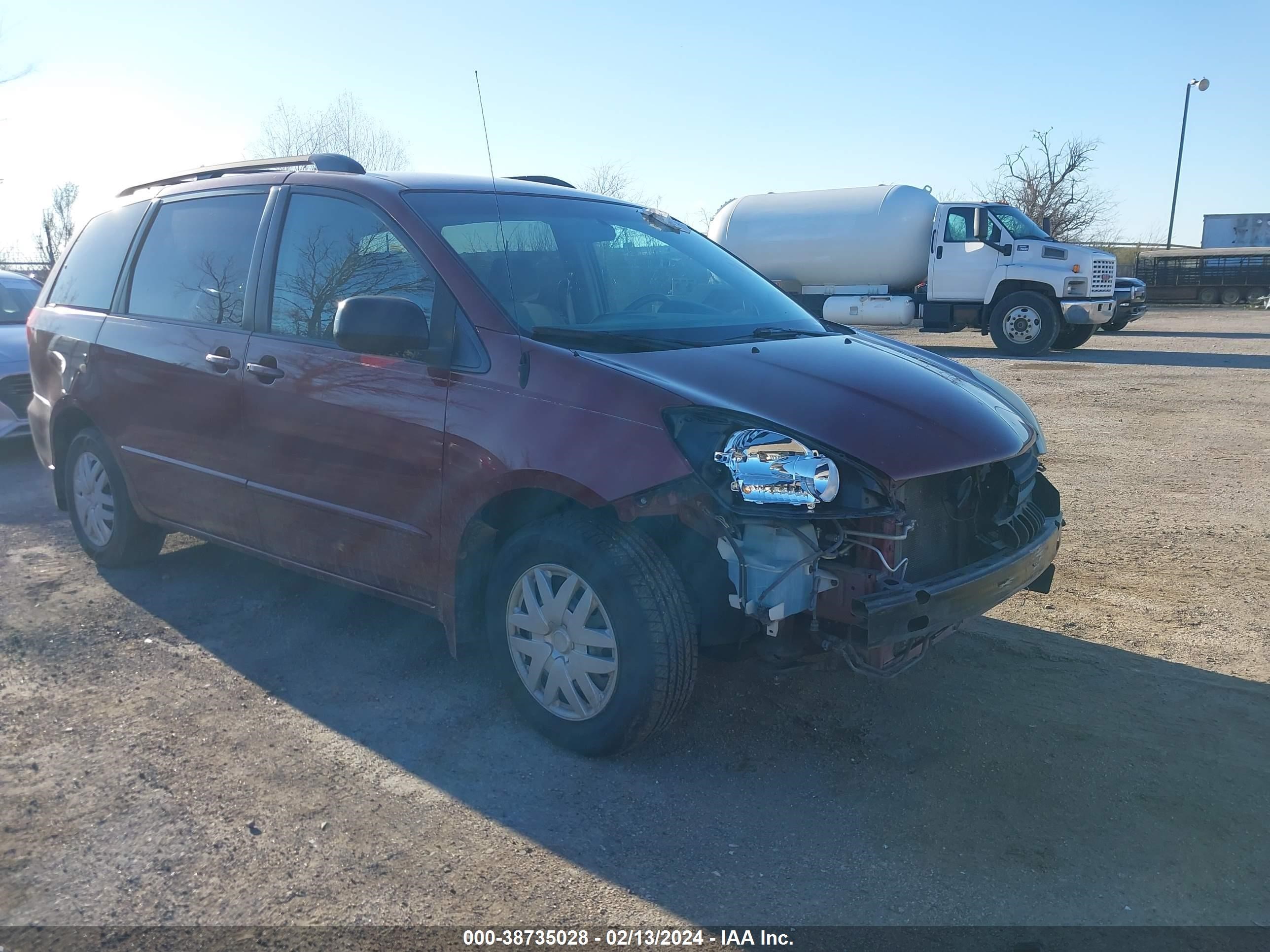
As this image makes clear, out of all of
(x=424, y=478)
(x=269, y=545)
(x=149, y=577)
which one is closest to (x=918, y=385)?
(x=424, y=478)

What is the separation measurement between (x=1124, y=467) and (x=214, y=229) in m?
6.62

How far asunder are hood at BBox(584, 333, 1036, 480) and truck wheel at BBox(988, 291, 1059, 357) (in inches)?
594

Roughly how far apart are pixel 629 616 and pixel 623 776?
1.91 ft

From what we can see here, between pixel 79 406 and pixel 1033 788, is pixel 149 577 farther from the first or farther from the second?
pixel 1033 788

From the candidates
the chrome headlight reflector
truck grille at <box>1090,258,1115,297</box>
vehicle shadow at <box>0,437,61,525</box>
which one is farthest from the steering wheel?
truck grille at <box>1090,258,1115,297</box>

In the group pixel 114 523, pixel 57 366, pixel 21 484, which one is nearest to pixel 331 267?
pixel 114 523

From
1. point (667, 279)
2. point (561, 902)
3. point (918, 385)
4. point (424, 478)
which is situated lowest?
point (561, 902)

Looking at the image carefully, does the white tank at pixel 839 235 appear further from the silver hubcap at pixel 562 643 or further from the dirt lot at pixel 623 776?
the silver hubcap at pixel 562 643

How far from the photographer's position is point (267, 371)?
13.6 ft

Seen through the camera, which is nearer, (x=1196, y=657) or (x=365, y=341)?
(x=365, y=341)

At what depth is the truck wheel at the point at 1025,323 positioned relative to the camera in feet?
57.8

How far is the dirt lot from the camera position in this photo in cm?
273

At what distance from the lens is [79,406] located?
5238 mm

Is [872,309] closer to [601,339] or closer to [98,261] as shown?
[98,261]
